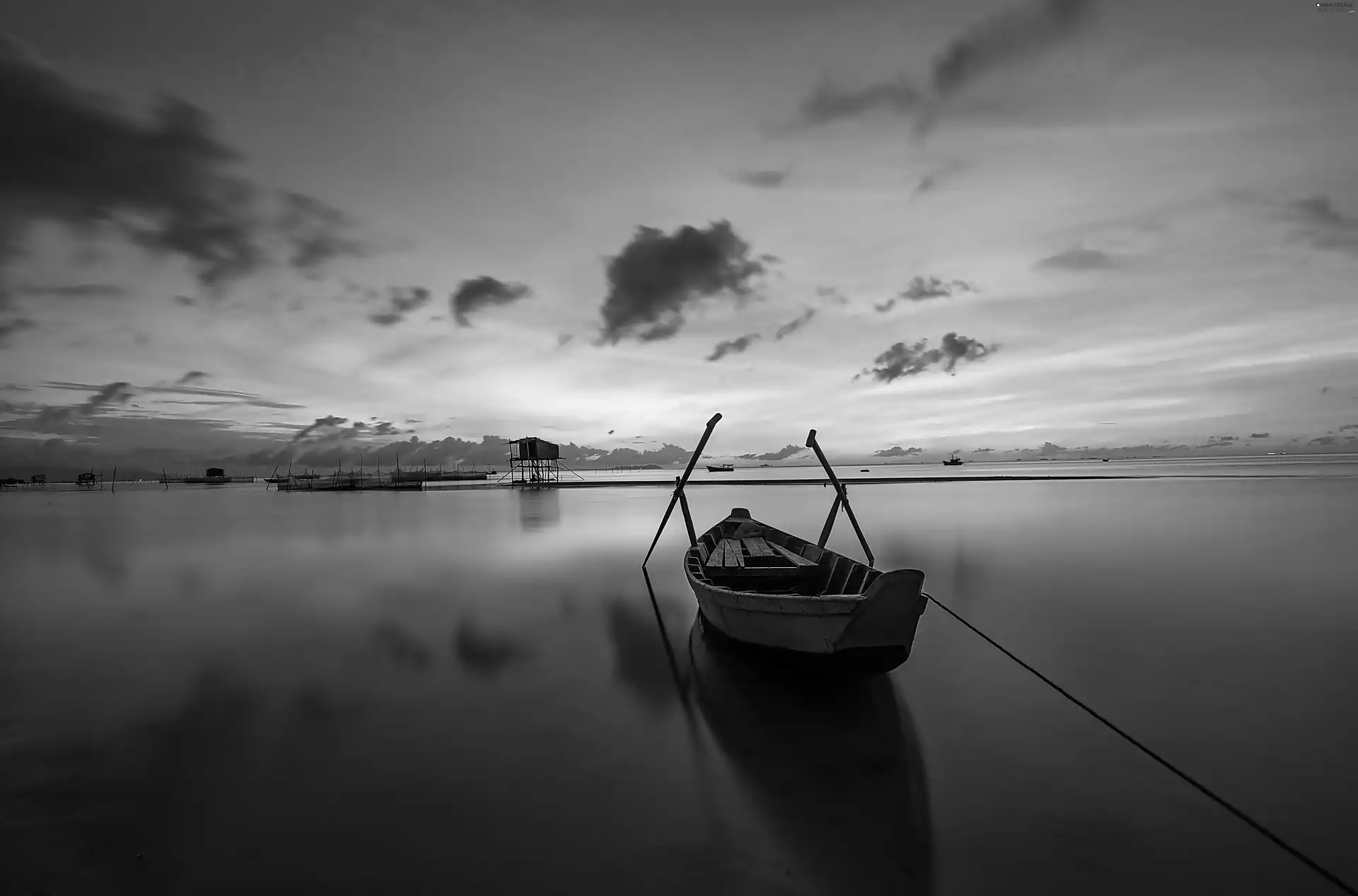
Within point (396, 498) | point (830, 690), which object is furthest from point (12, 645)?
point (396, 498)

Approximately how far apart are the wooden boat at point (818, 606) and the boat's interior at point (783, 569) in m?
0.02

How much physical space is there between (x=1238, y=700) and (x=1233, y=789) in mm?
3300

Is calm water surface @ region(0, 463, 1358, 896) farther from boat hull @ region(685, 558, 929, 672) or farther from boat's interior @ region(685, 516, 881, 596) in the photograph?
boat's interior @ region(685, 516, 881, 596)

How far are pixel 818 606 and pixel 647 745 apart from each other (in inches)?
107

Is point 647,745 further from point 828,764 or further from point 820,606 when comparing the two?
point 820,606

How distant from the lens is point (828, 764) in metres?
6.12

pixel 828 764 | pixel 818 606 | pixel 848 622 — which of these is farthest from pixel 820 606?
pixel 828 764

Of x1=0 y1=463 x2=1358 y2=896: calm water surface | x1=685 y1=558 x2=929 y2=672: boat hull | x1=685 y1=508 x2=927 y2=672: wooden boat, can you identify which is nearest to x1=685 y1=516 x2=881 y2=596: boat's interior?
x1=685 y1=508 x2=927 y2=672: wooden boat

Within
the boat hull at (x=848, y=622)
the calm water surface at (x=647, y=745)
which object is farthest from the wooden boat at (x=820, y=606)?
the calm water surface at (x=647, y=745)

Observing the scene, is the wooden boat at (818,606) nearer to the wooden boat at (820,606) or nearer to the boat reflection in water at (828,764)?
the wooden boat at (820,606)

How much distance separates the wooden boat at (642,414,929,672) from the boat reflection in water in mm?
687

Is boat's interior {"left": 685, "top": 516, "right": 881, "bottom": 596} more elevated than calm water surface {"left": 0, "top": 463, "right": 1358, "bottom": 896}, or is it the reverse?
boat's interior {"left": 685, "top": 516, "right": 881, "bottom": 596}

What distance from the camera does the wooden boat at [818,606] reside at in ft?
22.1

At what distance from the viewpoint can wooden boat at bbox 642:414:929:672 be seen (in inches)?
266
